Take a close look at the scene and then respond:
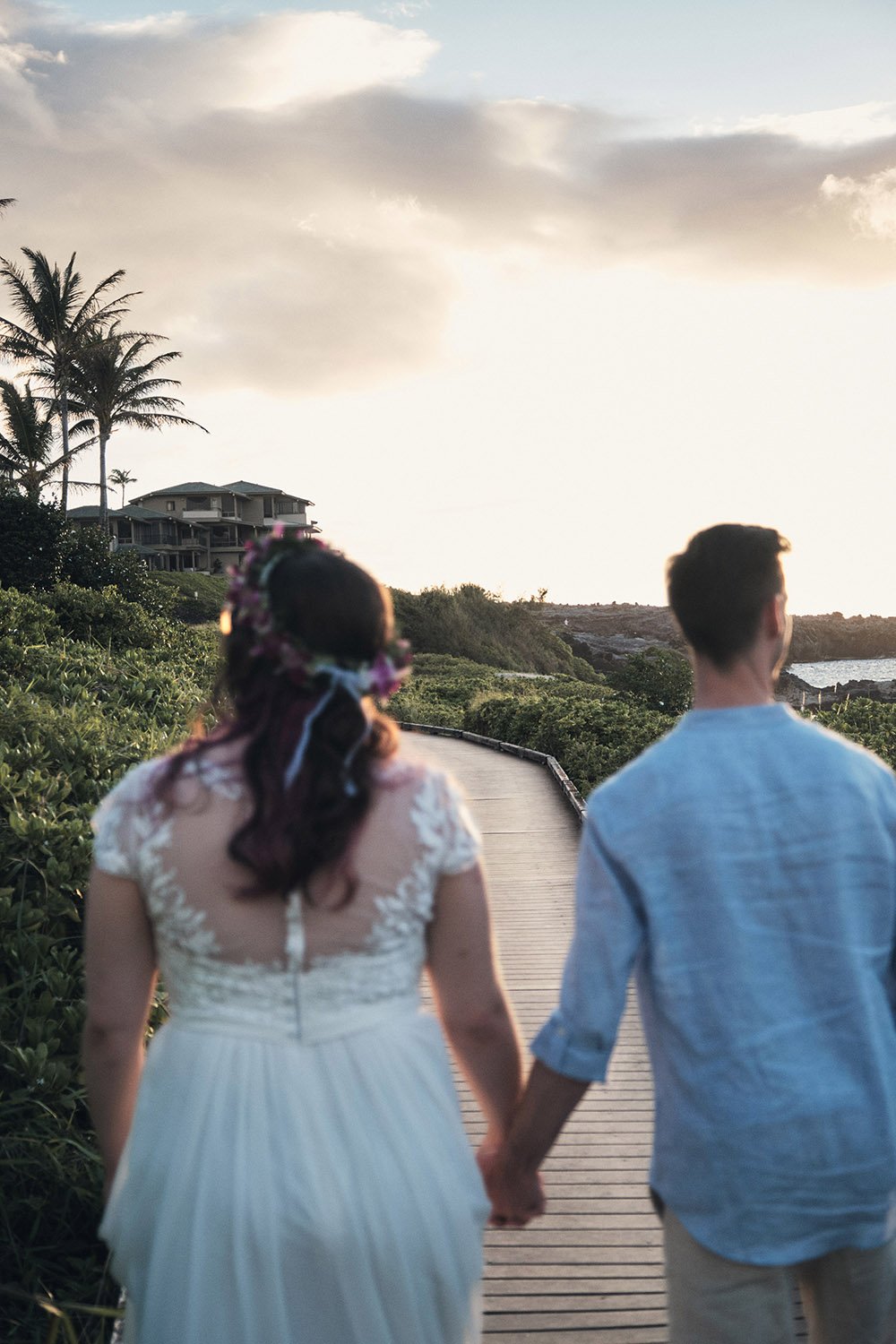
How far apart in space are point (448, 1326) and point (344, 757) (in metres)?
1.02

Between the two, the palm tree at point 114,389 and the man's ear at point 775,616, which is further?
the palm tree at point 114,389

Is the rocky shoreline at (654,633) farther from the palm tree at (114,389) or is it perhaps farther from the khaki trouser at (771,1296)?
the khaki trouser at (771,1296)

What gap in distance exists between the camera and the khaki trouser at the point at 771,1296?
5.95ft

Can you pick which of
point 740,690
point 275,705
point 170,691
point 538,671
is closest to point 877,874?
point 740,690

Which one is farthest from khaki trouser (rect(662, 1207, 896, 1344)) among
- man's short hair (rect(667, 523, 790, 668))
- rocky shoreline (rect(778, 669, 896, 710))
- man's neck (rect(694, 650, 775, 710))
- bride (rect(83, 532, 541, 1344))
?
rocky shoreline (rect(778, 669, 896, 710))

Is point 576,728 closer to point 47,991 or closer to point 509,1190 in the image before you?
point 47,991

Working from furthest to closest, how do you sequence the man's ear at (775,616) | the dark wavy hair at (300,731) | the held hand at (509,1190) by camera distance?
the held hand at (509,1190) < the man's ear at (775,616) < the dark wavy hair at (300,731)

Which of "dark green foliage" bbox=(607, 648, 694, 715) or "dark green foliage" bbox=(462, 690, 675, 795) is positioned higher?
"dark green foliage" bbox=(607, 648, 694, 715)

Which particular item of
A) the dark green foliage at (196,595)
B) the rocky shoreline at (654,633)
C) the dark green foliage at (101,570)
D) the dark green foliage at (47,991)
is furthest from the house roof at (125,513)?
the dark green foliage at (47,991)

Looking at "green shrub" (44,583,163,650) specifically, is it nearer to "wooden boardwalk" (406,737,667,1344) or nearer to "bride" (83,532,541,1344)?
"wooden boardwalk" (406,737,667,1344)

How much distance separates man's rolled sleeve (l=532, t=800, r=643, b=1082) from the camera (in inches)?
74.0

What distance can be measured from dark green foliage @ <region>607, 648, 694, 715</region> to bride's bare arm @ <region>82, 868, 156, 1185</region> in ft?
74.6

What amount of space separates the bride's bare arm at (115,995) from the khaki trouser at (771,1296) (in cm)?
102

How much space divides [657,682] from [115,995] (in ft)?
78.9
